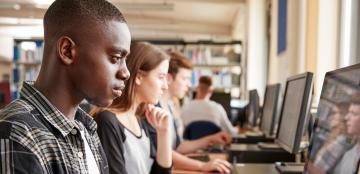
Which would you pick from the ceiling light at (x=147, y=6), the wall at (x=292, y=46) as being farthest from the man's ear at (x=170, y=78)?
the ceiling light at (x=147, y=6)

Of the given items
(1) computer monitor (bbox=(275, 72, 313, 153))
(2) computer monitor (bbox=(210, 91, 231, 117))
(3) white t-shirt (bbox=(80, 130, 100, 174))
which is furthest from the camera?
(2) computer monitor (bbox=(210, 91, 231, 117))

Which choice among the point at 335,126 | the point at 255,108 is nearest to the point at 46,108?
the point at 335,126

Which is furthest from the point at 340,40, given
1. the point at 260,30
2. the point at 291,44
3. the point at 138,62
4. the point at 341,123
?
the point at 260,30

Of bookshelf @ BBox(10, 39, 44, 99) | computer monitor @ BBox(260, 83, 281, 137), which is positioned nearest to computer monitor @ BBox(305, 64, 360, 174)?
computer monitor @ BBox(260, 83, 281, 137)

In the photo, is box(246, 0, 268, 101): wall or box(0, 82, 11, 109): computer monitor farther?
box(246, 0, 268, 101): wall

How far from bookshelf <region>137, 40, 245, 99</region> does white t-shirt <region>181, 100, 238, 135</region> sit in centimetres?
280

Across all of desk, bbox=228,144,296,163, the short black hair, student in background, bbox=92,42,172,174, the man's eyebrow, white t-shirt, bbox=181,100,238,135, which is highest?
the short black hair

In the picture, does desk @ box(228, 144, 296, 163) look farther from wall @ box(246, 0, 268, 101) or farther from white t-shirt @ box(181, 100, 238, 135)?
wall @ box(246, 0, 268, 101)

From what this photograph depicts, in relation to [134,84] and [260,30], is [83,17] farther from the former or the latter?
[260,30]

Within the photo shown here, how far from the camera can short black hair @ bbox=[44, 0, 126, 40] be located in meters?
0.94

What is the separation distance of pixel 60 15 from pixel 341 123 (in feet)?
2.07

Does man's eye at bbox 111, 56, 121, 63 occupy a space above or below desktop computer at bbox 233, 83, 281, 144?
above

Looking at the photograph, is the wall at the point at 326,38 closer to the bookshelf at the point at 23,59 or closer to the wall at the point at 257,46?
the wall at the point at 257,46

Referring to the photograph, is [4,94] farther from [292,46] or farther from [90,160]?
[90,160]
